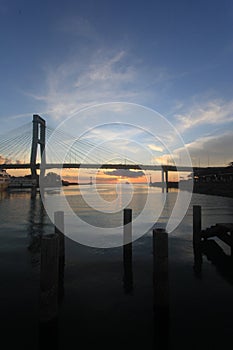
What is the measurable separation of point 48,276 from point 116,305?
2298 mm

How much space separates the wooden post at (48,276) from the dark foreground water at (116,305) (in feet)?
1.77

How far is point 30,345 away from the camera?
15.5ft

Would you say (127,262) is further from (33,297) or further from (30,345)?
(30,345)

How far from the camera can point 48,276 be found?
4.78 metres

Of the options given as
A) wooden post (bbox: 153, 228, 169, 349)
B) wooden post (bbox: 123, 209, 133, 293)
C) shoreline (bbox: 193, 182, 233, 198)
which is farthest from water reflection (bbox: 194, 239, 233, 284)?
shoreline (bbox: 193, 182, 233, 198)

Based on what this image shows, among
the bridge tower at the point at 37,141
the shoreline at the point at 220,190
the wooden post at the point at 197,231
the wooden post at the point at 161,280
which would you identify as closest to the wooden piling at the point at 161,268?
A: the wooden post at the point at 161,280

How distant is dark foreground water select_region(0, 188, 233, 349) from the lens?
4.87 metres

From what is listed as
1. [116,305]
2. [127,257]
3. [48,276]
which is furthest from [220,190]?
[48,276]

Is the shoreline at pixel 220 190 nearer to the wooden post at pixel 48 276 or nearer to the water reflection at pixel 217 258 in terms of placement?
the water reflection at pixel 217 258

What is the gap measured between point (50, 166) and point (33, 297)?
7945 centimetres

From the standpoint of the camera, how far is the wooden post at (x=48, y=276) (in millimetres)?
4766

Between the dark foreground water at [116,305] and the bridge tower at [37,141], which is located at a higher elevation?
the bridge tower at [37,141]

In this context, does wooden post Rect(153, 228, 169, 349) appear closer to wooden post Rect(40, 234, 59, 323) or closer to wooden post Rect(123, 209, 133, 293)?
wooden post Rect(123, 209, 133, 293)

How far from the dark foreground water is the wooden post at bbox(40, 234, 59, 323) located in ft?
1.77
